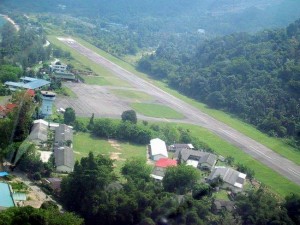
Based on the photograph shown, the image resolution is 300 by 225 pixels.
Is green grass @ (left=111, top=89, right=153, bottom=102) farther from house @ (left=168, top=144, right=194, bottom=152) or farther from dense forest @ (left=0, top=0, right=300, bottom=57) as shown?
dense forest @ (left=0, top=0, right=300, bottom=57)

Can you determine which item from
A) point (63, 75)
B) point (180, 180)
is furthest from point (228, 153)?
point (63, 75)

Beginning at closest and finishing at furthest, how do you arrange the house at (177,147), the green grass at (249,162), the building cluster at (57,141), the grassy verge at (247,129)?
the building cluster at (57,141) < the green grass at (249,162) < the house at (177,147) < the grassy verge at (247,129)

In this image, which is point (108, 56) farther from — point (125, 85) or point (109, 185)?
point (109, 185)

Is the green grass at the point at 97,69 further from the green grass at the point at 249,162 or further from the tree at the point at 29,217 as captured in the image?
the tree at the point at 29,217

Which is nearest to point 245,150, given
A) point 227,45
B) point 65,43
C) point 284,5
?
point 227,45

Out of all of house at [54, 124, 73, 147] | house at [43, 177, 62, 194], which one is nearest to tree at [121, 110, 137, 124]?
house at [54, 124, 73, 147]

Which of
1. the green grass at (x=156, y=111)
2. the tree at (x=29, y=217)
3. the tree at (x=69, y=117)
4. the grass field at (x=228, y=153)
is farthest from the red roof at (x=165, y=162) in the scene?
the green grass at (x=156, y=111)
